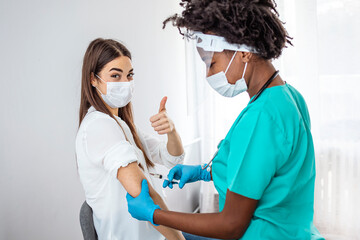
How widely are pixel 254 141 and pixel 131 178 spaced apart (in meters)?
0.48

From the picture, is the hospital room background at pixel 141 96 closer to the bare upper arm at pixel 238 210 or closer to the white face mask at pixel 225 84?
the white face mask at pixel 225 84

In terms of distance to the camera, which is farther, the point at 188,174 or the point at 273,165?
the point at 188,174

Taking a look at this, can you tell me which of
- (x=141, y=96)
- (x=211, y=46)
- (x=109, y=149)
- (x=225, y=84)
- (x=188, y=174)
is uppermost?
(x=211, y=46)

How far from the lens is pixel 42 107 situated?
1.33m

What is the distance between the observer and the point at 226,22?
0.81 m

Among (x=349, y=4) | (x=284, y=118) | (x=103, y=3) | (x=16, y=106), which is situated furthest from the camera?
(x=349, y=4)

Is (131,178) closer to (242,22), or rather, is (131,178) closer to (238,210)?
(238,210)

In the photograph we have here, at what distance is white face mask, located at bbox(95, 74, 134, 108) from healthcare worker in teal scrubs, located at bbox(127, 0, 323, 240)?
0.43 metres

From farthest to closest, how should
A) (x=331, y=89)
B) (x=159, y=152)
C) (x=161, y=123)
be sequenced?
(x=331, y=89), (x=159, y=152), (x=161, y=123)

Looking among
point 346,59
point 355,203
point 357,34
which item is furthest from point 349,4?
point 355,203

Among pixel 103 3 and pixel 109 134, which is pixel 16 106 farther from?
pixel 103 3

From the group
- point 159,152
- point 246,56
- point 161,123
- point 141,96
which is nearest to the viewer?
point 246,56

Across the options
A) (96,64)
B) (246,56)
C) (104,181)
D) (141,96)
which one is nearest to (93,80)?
(96,64)

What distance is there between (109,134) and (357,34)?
89.1 inches
